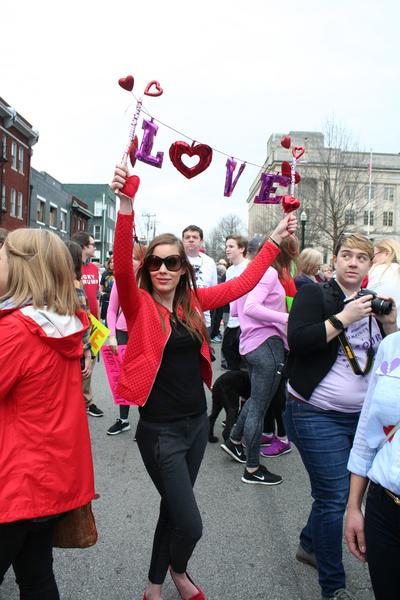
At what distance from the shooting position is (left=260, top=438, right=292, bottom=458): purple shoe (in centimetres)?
509

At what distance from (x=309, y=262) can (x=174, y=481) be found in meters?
3.67

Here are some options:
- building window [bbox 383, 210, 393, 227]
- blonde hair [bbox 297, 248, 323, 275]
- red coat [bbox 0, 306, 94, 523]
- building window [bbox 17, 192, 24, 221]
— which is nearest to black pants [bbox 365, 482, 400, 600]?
red coat [bbox 0, 306, 94, 523]

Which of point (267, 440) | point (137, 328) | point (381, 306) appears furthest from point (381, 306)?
point (267, 440)

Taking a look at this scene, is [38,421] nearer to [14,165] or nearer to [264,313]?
[264,313]

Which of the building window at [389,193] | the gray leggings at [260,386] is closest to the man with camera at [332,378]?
the gray leggings at [260,386]

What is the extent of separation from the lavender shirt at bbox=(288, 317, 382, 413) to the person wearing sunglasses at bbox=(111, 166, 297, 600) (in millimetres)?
628

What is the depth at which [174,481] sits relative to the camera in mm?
2420

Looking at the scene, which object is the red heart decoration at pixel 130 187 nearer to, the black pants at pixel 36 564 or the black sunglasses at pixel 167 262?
the black sunglasses at pixel 167 262

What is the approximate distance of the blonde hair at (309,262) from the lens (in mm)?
5496

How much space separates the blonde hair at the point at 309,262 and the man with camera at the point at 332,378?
2.70 m

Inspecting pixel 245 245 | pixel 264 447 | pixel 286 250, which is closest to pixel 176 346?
pixel 286 250

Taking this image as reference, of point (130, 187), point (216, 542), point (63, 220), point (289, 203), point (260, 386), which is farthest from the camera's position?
point (63, 220)

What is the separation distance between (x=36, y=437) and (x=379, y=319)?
5.67ft

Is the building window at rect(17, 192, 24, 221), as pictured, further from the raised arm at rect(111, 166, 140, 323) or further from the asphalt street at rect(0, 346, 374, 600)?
the raised arm at rect(111, 166, 140, 323)
